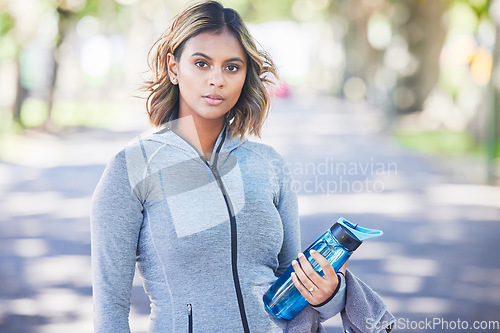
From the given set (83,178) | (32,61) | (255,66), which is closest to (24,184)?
(83,178)

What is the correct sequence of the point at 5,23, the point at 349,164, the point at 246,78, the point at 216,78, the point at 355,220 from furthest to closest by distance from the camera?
the point at 5,23
the point at 349,164
the point at 355,220
the point at 246,78
the point at 216,78

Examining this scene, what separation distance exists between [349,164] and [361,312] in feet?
34.2

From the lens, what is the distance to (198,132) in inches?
87.2

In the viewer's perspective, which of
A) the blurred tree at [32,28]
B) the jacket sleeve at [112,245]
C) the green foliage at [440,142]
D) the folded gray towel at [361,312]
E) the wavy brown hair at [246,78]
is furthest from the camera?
the blurred tree at [32,28]

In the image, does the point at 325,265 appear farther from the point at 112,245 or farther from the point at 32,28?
the point at 32,28

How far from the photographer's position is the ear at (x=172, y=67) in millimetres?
2215

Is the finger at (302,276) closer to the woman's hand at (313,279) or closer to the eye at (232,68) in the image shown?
the woman's hand at (313,279)

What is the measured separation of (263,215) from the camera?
7.00ft

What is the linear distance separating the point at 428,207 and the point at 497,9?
3.96 metres

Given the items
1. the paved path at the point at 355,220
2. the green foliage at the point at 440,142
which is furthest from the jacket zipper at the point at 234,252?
the green foliage at the point at 440,142

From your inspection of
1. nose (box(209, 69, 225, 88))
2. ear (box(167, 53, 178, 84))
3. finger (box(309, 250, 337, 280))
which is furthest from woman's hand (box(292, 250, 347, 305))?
ear (box(167, 53, 178, 84))

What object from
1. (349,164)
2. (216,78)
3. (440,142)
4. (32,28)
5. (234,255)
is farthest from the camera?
(32,28)

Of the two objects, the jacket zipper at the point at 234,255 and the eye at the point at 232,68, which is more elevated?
the eye at the point at 232,68

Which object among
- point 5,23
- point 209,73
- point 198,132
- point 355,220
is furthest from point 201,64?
point 5,23
